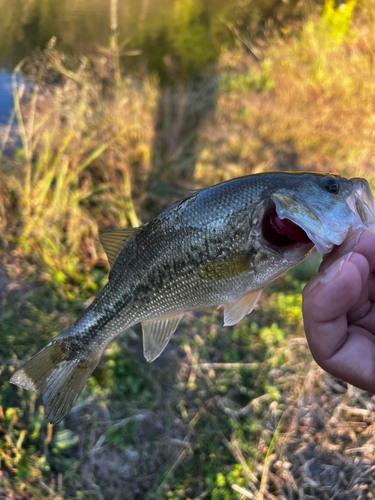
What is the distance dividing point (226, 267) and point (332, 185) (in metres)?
0.60

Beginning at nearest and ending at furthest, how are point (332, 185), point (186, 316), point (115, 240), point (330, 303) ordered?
point (330, 303) → point (332, 185) → point (115, 240) → point (186, 316)

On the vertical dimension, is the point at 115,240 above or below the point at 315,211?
below

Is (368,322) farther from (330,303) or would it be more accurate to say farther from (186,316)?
(186,316)

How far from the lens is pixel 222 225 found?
1591 mm

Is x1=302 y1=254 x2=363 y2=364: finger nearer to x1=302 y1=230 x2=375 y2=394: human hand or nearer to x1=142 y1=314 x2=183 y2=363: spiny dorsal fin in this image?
x1=302 y1=230 x2=375 y2=394: human hand

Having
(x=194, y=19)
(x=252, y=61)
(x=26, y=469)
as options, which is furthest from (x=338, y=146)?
(x=194, y=19)

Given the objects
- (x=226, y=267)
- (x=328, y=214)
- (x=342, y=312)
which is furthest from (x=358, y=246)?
(x=226, y=267)

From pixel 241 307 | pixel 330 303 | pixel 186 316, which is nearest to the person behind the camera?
pixel 330 303

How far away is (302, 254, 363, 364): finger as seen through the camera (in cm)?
141

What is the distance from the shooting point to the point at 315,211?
1.50m

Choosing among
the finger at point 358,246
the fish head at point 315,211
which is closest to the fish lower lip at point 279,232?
the fish head at point 315,211

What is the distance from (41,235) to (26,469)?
6.53ft

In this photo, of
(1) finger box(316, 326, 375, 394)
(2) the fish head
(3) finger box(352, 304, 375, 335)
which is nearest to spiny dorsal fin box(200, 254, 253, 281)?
(2) the fish head

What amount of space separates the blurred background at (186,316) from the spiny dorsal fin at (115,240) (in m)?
1.45
